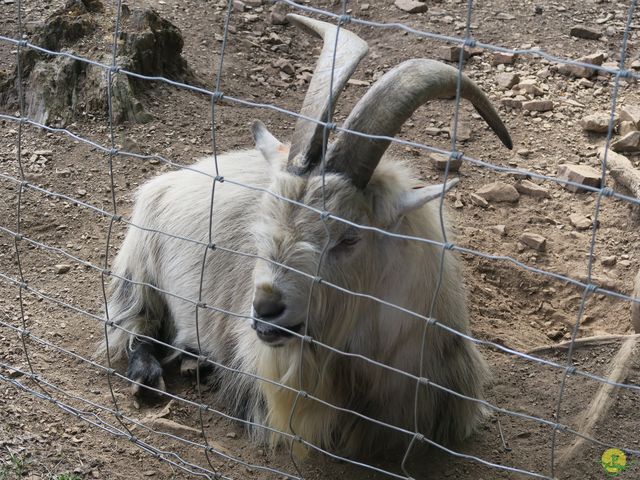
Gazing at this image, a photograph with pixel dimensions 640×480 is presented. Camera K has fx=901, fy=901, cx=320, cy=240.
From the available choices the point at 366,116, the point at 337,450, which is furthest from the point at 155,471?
the point at 366,116

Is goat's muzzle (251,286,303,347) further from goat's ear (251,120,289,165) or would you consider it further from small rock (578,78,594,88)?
small rock (578,78,594,88)

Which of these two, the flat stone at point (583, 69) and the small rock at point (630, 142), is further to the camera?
the flat stone at point (583, 69)

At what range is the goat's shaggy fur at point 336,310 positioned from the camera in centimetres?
351

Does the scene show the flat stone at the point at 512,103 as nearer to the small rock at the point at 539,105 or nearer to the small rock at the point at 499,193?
the small rock at the point at 539,105

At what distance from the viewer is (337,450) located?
401cm

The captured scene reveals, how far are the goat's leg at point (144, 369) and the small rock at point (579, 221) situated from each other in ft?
9.02

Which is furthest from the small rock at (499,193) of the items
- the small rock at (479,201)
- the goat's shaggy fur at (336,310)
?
the goat's shaggy fur at (336,310)

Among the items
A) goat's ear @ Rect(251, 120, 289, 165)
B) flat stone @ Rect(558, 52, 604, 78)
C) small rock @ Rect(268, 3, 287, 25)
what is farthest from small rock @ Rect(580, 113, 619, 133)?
goat's ear @ Rect(251, 120, 289, 165)

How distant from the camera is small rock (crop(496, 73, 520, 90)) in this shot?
7141mm

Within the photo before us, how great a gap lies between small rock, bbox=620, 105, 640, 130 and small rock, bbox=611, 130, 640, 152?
19cm

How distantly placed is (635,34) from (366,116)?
17.5 ft

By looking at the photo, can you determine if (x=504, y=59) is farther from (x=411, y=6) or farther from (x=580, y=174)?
(x=580, y=174)

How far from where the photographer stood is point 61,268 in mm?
5184

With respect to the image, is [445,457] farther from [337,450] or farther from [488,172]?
[488,172]
